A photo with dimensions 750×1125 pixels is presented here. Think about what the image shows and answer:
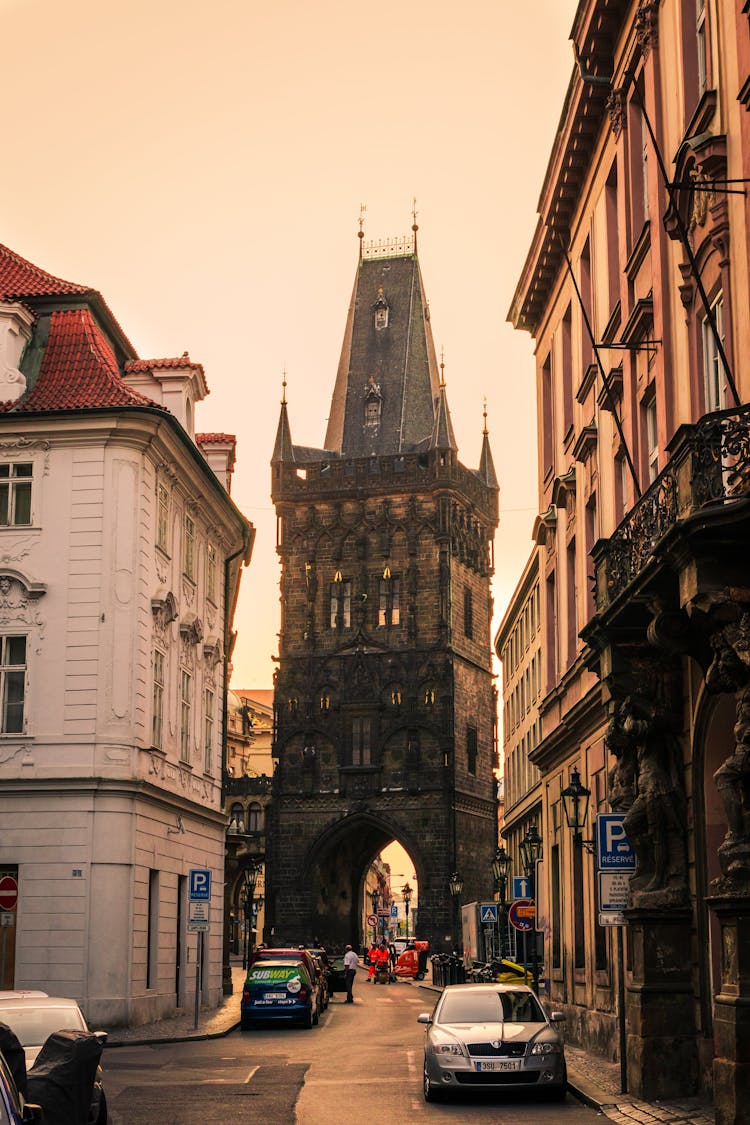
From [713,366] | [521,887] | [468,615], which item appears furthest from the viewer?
[468,615]

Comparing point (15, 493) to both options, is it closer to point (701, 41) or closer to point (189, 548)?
point (189, 548)

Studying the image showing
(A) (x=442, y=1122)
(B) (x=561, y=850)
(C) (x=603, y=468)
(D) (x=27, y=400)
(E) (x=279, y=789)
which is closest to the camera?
(A) (x=442, y=1122)

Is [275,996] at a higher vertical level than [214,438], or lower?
lower

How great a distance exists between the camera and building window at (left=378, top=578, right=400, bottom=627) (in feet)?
294

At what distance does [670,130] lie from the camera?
19531 millimetres

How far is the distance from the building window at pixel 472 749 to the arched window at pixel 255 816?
62.0ft

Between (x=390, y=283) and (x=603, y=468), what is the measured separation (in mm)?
77258

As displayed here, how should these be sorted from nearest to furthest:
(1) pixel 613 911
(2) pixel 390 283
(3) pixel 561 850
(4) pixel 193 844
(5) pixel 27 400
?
(1) pixel 613 911 → (3) pixel 561 850 → (5) pixel 27 400 → (4) pixel 193 844 → (2) pixel 390 283

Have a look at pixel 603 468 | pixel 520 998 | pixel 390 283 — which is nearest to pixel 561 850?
pixel 603 468

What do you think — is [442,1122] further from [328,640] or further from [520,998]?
[328,640]

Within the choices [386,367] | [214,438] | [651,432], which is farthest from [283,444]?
[651,432]

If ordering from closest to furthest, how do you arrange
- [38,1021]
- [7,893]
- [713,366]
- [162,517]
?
[38,1021] → [713,366] → [7,893] → [162,517]

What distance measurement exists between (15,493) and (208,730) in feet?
33.8

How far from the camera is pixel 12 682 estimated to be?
32.0 meters
